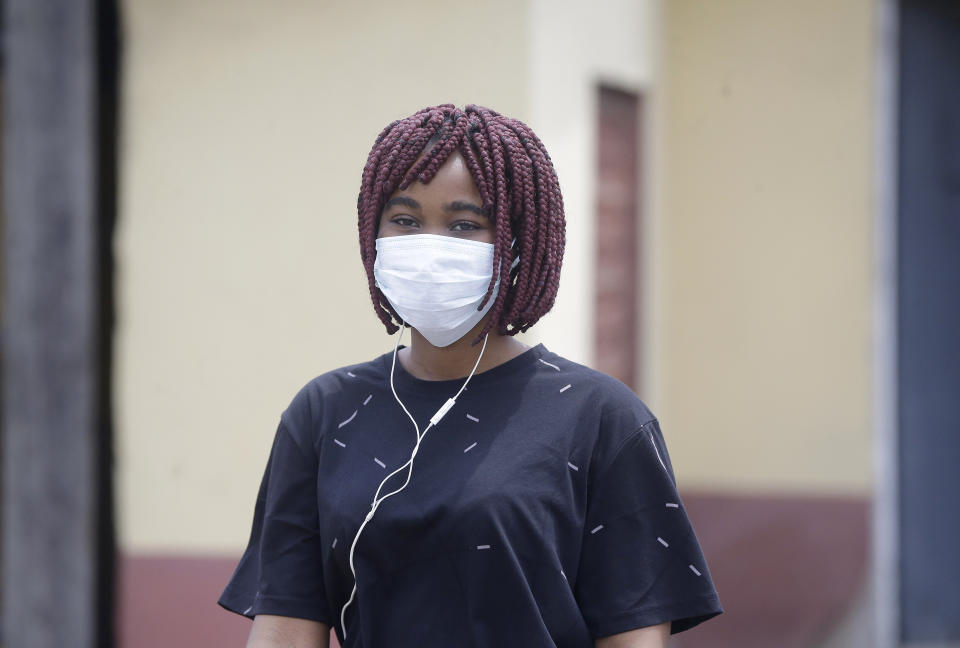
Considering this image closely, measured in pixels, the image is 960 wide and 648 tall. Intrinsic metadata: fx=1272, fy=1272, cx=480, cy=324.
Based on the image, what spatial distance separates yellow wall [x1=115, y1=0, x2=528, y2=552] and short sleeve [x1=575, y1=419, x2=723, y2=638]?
206 centimetres

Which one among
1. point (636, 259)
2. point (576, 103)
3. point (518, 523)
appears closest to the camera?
point (518, 523)

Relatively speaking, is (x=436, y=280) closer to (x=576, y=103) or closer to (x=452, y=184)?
(x=452, y=184)

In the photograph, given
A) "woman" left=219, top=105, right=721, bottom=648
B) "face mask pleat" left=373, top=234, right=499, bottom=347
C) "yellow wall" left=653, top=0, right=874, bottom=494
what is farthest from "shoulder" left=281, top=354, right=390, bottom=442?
"yellow wall" left=653, top=0, right=874, bottom=494

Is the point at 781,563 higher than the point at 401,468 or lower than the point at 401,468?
lower

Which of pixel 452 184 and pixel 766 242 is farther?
pixel 766 242

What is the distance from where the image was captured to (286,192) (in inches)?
152

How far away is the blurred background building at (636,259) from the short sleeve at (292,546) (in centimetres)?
188

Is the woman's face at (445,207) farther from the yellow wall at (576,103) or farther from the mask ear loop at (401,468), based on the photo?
the yellow wall at (576,103)

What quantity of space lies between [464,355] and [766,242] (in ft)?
10.5

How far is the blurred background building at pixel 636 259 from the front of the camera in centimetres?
385

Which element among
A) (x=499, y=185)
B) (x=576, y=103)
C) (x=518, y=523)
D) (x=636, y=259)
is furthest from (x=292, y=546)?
(x=636, y=259)

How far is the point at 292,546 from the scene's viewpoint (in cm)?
193

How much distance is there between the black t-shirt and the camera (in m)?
1.77

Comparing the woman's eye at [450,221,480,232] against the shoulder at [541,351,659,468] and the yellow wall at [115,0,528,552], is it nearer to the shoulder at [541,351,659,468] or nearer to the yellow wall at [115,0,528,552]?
the shoulder at [541,351,659,468]
